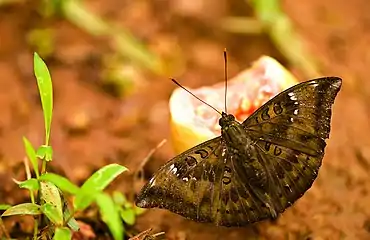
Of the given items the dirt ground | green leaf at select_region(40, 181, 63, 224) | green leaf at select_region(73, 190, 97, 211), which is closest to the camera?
green leaf at select_region(73, 190, 97, 211)

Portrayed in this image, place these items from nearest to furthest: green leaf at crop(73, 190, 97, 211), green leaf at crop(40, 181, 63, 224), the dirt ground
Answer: green leaf at crop(73, 190, 97, 211) < green leaf at crop(40, 181, 63, 224) < the dirt ground

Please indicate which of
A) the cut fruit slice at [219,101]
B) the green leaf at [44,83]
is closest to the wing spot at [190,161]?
the cut fruit slice at [219,101]

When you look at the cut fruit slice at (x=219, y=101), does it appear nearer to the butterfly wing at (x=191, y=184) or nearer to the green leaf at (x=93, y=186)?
the butterfly wing at (x=191, y=184)

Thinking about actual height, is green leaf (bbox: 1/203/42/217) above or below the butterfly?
below

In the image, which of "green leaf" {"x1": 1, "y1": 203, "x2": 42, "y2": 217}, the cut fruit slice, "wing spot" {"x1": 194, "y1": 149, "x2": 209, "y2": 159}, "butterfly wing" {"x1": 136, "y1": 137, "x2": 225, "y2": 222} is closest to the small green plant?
"green leaf" {"x1": 1, "y1": 203, "x2": 42, "y2": 217}

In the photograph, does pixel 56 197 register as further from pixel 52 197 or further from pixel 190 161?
pixel 190 161

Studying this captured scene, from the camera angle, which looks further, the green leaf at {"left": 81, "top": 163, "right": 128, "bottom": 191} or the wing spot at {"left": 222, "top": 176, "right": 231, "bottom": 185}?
the wing spot at {"left": 222, "top": 176, "right": 231, "bottom": 185}

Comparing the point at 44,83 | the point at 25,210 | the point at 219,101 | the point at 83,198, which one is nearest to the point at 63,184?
the point at 83,198

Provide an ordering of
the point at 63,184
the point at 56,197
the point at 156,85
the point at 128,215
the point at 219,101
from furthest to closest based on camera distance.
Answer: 1. the point at 156,85
2. the point at 219,101
3. the point at 128,215
4. the point at 56,197
5. the point at 63,184

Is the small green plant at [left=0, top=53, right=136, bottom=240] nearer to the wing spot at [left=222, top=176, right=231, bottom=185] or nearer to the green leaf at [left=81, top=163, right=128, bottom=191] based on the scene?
the green leaf at [left=81, top=163, right=128, bottom=191]
